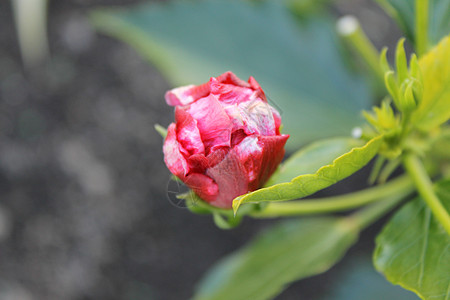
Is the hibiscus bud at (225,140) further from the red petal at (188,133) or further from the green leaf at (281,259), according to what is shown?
the green leaf at (281,259)

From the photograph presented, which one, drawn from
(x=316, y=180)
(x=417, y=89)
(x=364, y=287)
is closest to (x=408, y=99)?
(x=417, y=89)

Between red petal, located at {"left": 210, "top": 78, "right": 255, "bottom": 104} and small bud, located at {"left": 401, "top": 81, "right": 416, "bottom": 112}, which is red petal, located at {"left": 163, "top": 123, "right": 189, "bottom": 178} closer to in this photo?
red petal, located at {"left": 210, "top": 78, "right": 255, "bottom": 104}

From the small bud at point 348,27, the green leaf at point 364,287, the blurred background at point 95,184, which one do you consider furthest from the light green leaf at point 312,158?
the blurred background at point 95,184

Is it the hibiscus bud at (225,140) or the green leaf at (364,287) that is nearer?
the hibiscus bud at (225,140)

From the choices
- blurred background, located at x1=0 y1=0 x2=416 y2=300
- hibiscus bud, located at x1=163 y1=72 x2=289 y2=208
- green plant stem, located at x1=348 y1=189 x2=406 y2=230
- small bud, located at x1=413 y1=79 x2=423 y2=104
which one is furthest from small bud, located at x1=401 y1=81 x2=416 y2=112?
blurred background, located at x1=0 y1=0 x2=416 y2=300

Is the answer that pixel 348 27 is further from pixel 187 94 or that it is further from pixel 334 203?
pixel 187 94

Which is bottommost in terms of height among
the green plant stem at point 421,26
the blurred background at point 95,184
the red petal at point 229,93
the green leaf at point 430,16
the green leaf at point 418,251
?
the green leaf at point 418,251
